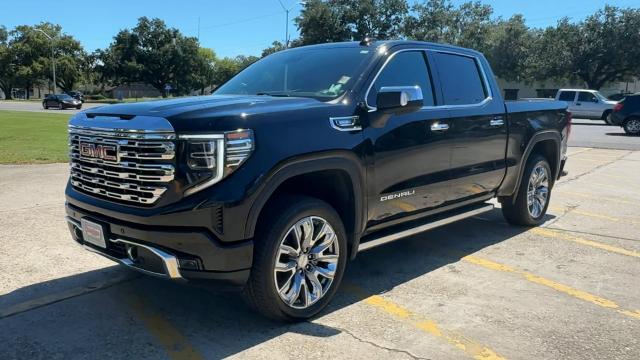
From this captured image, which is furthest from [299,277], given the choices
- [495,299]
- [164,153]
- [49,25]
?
[49,25]

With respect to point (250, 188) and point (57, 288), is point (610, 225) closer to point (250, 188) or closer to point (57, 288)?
point (250, 188)

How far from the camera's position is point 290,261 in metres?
3.77

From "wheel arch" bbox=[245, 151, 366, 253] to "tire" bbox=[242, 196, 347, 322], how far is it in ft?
0.40

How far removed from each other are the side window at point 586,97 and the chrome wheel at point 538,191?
25.6 metres

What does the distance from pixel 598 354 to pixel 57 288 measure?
397 cm

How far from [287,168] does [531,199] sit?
4119 millimetres

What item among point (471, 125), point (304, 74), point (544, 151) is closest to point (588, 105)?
point (544, 151)

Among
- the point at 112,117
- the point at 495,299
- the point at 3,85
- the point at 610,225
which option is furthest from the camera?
the point at 3,85

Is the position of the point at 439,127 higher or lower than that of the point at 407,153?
higher

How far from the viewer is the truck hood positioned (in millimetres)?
3385

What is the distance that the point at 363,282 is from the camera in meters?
4.73

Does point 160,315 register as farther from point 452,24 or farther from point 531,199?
point 452,24

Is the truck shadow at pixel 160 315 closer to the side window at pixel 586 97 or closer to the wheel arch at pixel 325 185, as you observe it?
the wheel arch at pixel 325 185

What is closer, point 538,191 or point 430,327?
point 430,327
